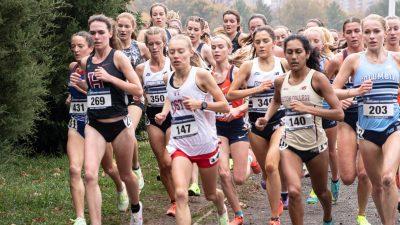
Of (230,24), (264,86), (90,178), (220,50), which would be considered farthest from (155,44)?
(230,24)

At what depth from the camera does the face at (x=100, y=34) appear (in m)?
8.81

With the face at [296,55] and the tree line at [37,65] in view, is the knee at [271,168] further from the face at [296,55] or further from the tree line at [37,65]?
the tree line at [37,65]

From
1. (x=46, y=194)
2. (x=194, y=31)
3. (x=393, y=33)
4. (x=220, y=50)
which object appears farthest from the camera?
(x=194, y=31)

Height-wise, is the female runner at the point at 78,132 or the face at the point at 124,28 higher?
the face at the point at 124,28

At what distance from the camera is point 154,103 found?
410 inches

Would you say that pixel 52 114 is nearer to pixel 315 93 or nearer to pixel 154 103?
pixel 154 103

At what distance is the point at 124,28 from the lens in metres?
11.4

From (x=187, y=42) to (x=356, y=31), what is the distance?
2.71 metres

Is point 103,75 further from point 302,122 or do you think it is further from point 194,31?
point 194,31

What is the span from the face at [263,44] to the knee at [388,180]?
2400 mm

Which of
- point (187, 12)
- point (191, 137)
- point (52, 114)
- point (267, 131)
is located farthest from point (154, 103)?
point (187, 12)

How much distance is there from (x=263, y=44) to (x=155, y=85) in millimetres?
1424

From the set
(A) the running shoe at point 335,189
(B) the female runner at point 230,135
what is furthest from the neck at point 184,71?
(A) the running shoe at point 335,189

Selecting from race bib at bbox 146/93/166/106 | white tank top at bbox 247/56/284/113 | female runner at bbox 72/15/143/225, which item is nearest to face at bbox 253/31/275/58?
white tank top at bbox 247/56/284/113
